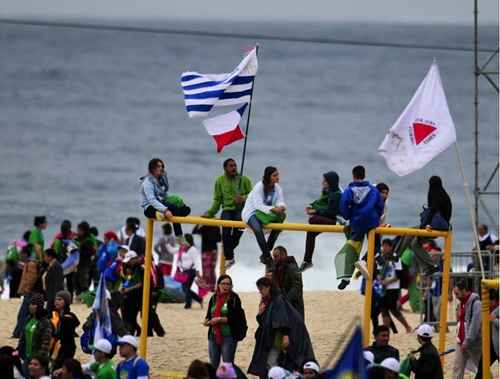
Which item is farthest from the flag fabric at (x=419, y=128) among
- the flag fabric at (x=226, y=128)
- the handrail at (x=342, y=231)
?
the flag fabric at (x=226, y=128)

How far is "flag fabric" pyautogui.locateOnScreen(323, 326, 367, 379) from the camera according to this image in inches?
520

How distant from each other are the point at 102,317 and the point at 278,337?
2.48 meters

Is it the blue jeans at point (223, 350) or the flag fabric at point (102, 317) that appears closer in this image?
the blue jeans at point (223, 350)

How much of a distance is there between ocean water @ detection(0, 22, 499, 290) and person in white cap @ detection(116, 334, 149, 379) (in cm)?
2539

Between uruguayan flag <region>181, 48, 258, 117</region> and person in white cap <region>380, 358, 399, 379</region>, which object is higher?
uruguayan flag <region>181, 48, 258, 117</region>

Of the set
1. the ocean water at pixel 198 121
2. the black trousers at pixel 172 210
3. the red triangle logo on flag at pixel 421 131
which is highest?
the ocean water at pixel 198 121

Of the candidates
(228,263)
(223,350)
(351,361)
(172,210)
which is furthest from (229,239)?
(351,361)

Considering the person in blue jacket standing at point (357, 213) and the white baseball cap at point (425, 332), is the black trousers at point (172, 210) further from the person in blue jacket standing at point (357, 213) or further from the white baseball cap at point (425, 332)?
the white baseball cap at point (425, 332)

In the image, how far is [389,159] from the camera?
19656 millimetres

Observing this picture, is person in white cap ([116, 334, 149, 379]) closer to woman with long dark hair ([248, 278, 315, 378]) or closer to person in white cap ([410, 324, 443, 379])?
woman with long dark hair ([248, 278, 315, 378])

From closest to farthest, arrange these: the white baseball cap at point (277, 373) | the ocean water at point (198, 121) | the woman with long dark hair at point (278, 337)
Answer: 1. the white baseball cap at point (277, 373)
2. the woman with long dark hair at point (278, 337)
3. the ocean water at point (198, 121)

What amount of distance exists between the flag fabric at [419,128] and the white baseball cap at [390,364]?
9.74 ft

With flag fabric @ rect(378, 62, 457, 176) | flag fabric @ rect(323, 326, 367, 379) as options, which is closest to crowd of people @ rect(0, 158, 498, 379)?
flag fabric @ rect(378, 62, 457, 176)

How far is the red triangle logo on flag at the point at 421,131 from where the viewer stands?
19.6m
